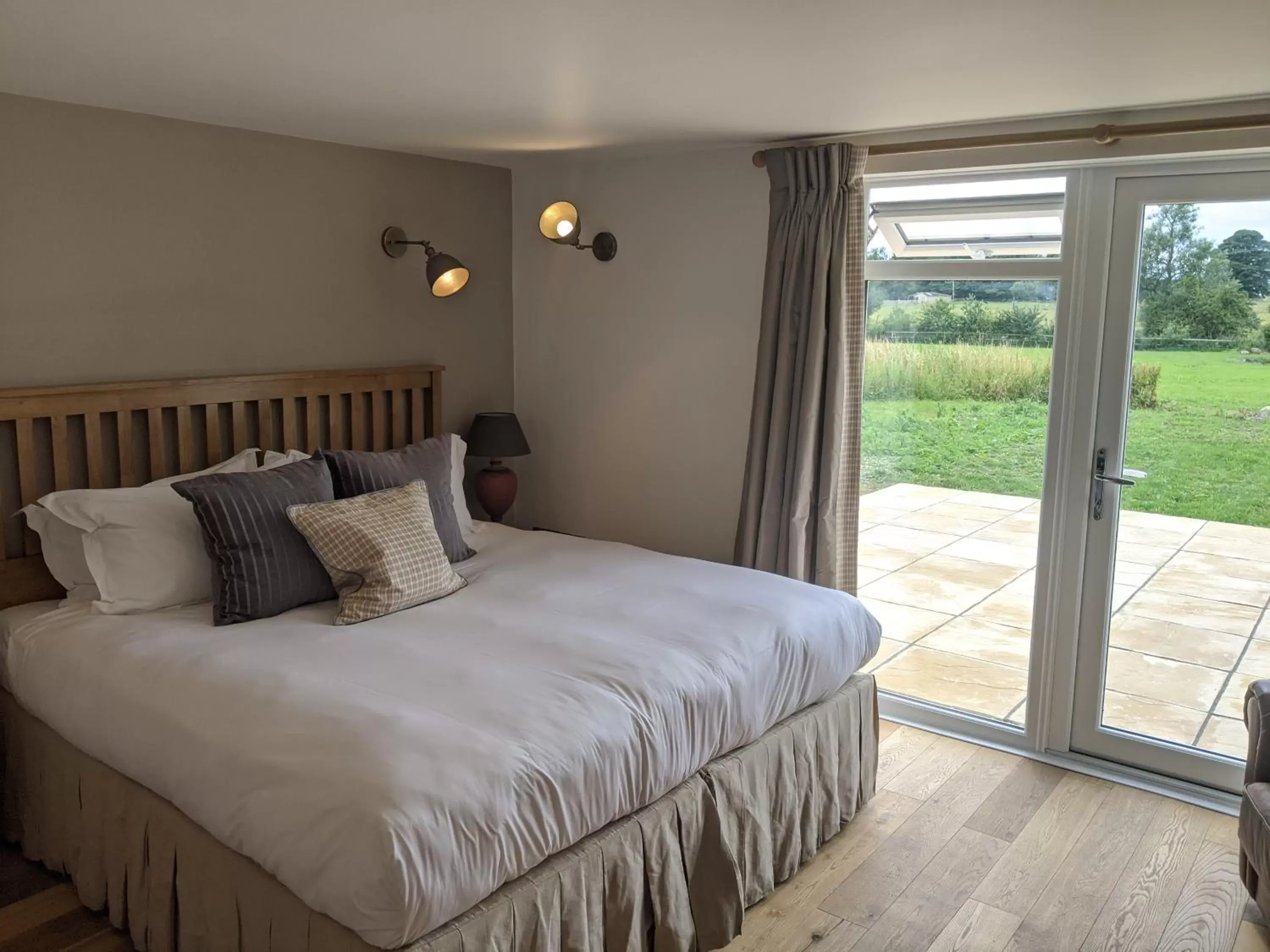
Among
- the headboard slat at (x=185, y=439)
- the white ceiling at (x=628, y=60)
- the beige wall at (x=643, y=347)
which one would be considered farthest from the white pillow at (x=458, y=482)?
the white ceiling at (x=628, y=60)

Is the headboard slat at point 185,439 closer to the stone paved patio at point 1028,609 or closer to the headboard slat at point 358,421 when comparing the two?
the headboard slat at point 358,421

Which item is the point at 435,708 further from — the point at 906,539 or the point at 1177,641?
the point at 1177,641

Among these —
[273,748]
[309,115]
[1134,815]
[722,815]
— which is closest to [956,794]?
[1134,815]

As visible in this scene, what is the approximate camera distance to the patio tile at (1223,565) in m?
3.14

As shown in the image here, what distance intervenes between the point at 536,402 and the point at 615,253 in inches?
30.8

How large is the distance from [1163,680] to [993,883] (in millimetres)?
1061

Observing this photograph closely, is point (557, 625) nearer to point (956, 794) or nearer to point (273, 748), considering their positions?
point (273, 748)

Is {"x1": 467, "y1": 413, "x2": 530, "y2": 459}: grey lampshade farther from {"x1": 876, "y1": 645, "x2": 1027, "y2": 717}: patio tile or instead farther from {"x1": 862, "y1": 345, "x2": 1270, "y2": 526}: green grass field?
{"x1": 876, "y1": 645, "x2": 1027, "y2": 717}: patio tile

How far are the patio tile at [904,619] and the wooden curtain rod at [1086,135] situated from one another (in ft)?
5.44

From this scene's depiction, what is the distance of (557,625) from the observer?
2715 mm

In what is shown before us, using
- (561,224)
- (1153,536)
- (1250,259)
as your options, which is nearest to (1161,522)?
(1153,536)

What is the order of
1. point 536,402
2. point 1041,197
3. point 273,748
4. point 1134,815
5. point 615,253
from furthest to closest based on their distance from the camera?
point 536,402 → point 615,253 → point 1041,197 → point 1134,815 → point 273,748

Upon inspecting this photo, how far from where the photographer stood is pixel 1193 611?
327cm

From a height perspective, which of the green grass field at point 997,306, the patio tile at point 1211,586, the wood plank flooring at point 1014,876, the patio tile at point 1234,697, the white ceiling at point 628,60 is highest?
the white ceiling at point 628,60
